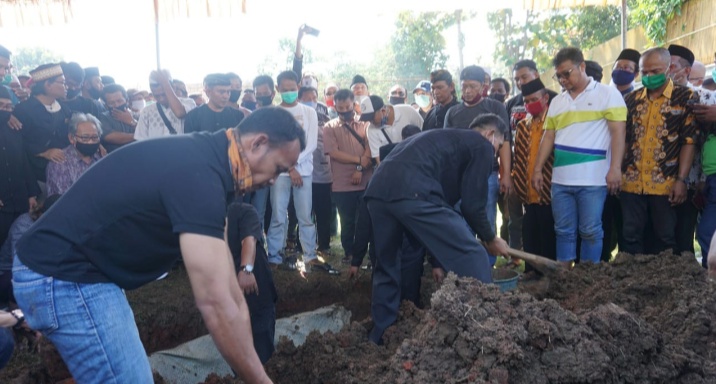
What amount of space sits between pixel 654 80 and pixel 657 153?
2.11 ft

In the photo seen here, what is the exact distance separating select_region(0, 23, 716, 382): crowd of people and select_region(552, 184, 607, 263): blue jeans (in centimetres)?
2

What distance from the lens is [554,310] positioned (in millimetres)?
2746

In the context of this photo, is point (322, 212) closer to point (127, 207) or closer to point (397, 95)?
point (397, 95)

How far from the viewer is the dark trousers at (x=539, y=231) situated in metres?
5.46

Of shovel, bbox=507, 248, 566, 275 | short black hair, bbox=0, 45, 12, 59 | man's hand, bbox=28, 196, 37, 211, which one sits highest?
short black hair, bbox=0, 45, 12, 59

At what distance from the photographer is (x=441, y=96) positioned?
6047mm

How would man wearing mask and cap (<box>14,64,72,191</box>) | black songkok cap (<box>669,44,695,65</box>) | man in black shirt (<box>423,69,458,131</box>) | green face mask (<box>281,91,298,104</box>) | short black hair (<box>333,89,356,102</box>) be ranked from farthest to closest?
short black hair (<box>333,89,356,102</box>) < green face mask (<box>281,91,298,104</box>) < man in black shirt (<box>423,69,458,131</box>) < black songkok cap (<box>669,44,695,65</box>) < man wearing mask and cap (<box>14,64,72,191</box>)

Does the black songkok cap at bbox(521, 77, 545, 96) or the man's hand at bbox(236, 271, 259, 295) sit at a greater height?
the black songkok cap at bbox(521, 77, 545, 96)

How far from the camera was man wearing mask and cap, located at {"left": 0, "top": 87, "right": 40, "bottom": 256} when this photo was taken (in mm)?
4742

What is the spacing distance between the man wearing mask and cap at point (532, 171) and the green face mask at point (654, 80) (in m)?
0.93

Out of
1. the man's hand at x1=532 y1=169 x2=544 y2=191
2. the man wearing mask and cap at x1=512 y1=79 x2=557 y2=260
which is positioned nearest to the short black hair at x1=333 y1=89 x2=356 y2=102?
the man wearing mask and cap at x1=512 y1=79 x2=557 y2=260

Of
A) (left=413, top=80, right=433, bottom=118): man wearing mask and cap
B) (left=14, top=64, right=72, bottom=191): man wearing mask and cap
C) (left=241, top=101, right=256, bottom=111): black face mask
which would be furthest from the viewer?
(left=413, top=80, right=433, bottom=118): man wearing mask and cap

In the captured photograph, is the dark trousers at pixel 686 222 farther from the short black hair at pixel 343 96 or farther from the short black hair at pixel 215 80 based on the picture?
the short black hair at pixel 215 80

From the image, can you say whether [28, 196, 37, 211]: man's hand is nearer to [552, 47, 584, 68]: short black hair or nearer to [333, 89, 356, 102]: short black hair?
[333, 89, 356, 102]: short black hair
